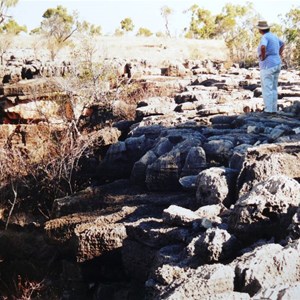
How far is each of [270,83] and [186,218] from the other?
4.73 metres

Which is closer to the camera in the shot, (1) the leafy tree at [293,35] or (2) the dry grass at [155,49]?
(1) the leafy tree at [293,35]

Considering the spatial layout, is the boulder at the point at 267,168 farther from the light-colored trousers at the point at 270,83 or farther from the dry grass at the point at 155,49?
the dry grass at the point at 155,49

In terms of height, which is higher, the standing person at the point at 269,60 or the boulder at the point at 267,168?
the standing person at the point at 269,60

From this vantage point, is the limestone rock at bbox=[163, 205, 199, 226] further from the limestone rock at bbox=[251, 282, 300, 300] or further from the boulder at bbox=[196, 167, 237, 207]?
the limestone rock at bbox=[251, 282, 300, 300]

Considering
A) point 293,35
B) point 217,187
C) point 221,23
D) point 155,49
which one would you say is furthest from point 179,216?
point 221,23

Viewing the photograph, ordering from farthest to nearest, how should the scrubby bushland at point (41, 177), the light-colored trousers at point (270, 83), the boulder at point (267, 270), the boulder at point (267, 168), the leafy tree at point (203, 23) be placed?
the leafy tree at point (203, 23), the scrubby bushland at point (41, 177), the light-colored trousers at point (270, 83), the boulder at point (267, 168), the boulder at point (267, 270)

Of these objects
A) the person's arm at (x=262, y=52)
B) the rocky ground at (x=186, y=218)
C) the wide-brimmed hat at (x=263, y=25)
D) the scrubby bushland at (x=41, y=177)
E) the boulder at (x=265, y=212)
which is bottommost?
the scrubby bushland at (x=41, y=177)

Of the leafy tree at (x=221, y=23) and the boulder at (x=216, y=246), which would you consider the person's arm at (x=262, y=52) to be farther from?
the leafy tree at (x=221, y=23)

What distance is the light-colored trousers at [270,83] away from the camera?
832 cm

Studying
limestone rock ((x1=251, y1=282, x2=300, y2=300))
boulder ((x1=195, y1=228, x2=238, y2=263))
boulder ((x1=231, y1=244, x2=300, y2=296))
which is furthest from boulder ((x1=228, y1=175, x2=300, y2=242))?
limestone rock ((x1=251, y1=282, x2=300, y2=300))

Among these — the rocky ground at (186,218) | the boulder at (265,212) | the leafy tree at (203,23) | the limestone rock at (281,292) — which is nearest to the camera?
the limestone rock at (281,292)

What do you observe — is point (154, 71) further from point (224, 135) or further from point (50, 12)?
point (50, 12)

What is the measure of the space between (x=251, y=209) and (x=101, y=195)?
3.02 m

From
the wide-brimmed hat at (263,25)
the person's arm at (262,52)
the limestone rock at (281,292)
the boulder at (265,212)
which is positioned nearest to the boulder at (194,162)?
the boulder at (265,212)
